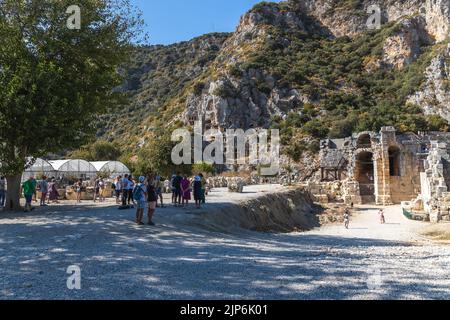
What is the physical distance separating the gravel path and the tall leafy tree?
5.17 meters

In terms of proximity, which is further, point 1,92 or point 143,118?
point 143,118

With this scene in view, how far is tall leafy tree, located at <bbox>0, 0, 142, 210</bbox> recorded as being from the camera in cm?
1453

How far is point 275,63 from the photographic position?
80875 mm

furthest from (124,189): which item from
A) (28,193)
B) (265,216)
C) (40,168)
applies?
(40,168)

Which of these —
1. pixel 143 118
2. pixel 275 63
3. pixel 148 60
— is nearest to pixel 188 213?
pixel 275 63

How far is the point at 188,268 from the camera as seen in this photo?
683 cm

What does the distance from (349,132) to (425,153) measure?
24.8 metres

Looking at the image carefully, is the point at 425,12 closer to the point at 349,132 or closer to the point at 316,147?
the point at 349,132

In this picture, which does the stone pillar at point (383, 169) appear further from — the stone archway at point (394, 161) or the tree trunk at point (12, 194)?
the tree trunk at point (12, 194)

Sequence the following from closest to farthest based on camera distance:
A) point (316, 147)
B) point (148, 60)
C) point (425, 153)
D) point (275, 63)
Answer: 1. point (425, 153)
2. point (316, 147)
3. point (275, 63)
4. point (148, 60)

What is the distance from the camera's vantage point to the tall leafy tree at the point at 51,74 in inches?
572

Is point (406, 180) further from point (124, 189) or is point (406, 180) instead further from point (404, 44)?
point (404, 44)

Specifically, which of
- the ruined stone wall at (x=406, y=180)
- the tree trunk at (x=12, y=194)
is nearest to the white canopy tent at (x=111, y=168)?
the tree trunk at (x=12, y=194)
